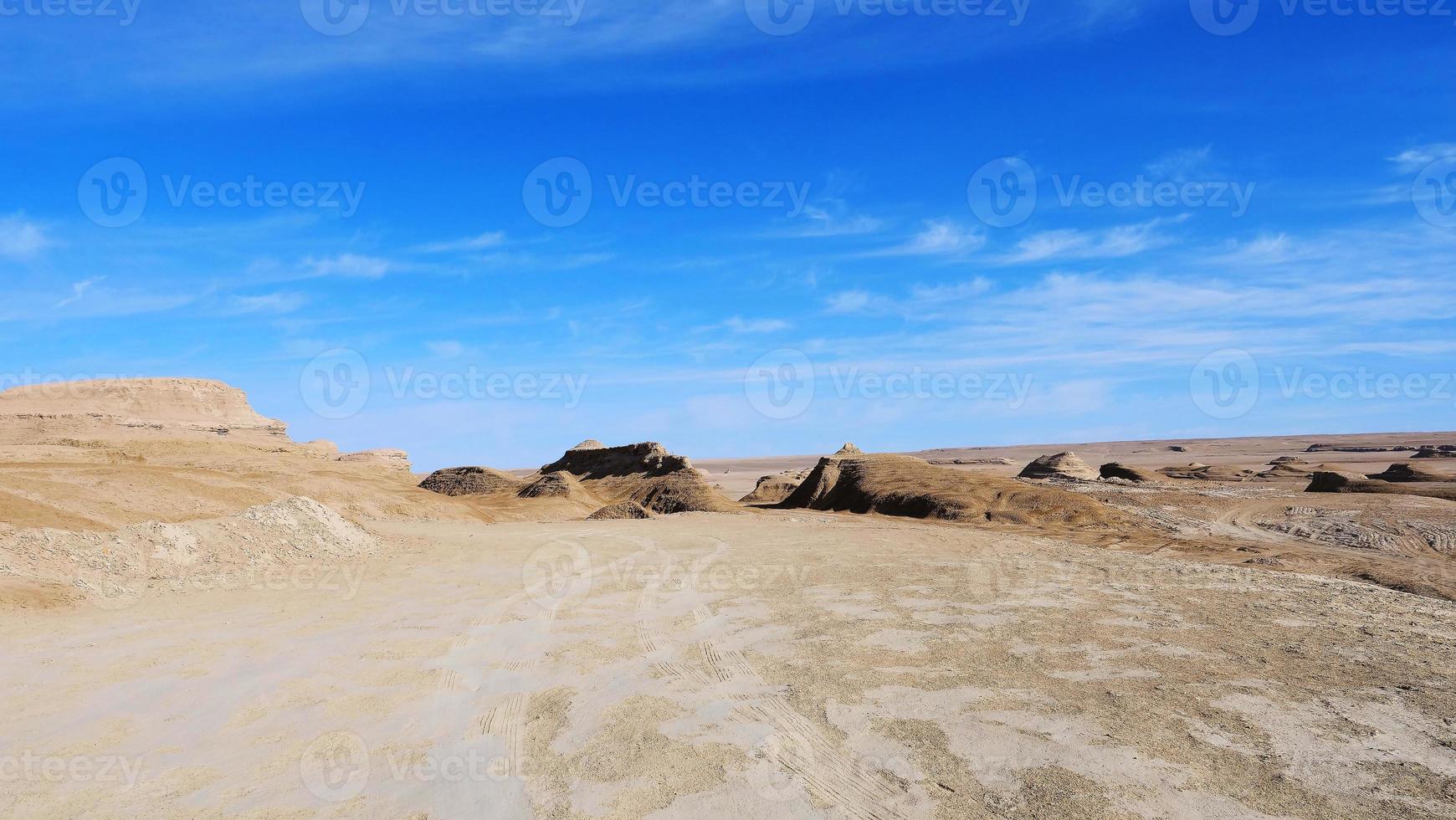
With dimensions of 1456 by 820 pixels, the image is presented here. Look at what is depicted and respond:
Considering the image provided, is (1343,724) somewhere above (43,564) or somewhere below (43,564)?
below

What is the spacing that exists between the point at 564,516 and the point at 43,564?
2140 cm

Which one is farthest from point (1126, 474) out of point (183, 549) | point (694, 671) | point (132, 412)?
point (132, 412)

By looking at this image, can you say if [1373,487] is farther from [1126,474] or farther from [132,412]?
[132,412]

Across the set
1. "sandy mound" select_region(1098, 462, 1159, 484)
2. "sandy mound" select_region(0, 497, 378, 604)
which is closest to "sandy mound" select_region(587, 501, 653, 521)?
"sandy mound" select_region(0, 497, 378, 604)

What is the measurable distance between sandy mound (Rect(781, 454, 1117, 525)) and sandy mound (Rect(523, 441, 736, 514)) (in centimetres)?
451

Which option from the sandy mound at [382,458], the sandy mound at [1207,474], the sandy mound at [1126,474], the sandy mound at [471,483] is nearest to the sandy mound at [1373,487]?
the sandy mound at [1126,474]

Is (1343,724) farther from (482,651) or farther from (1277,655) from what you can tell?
(482,651)

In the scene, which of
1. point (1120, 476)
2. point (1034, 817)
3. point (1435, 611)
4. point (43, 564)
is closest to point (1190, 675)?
point (1034, 817)

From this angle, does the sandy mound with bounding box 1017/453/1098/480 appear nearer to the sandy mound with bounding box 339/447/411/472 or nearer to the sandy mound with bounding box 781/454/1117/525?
the sandy mound with bounding box 781/454/1117/525

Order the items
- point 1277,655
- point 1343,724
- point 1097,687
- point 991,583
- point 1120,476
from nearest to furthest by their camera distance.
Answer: point 1343,724 < point 1097,687 < point 1277,655 < point 991,583 < point 1120,476

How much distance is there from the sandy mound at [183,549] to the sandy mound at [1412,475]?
135 ft

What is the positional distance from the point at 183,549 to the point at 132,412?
51.5 metres

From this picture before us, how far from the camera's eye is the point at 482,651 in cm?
896

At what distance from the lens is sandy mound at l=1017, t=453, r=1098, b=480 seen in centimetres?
4538
